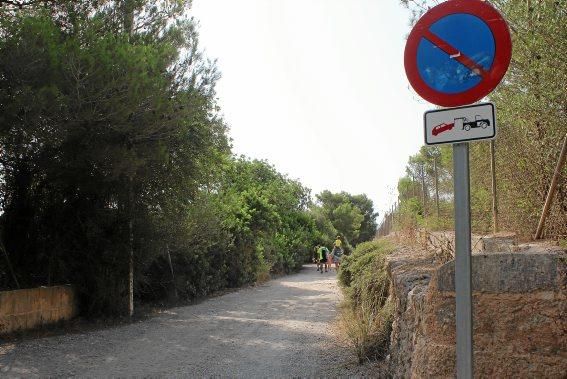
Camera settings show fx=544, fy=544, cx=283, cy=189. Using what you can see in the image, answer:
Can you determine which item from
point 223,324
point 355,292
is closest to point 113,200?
point 223,324

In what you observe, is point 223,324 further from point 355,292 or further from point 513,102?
point 513,102

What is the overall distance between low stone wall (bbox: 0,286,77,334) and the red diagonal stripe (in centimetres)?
962

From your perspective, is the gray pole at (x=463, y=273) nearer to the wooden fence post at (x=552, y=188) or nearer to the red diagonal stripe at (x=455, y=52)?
the red diagonal stripe at (x=455, y=52)

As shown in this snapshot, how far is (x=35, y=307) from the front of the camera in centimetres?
1084

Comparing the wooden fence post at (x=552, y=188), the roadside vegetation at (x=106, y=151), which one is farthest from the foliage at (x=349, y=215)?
the wooden fence post at (x=552, y=188)

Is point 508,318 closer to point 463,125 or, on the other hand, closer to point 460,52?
point 463,125

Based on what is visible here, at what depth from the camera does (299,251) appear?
3322cm

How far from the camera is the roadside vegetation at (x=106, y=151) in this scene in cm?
884

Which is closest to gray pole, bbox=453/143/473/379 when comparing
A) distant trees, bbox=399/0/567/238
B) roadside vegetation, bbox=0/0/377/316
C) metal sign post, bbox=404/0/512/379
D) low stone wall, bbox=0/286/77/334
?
metal sign post, bbox=404/0/512/379

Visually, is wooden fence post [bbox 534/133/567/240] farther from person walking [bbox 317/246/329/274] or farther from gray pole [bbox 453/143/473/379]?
person walking [bbox 317/246/329/274]

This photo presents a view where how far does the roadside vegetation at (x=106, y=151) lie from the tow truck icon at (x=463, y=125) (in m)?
7.03

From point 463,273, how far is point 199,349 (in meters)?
7.17

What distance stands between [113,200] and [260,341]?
17.1 feet

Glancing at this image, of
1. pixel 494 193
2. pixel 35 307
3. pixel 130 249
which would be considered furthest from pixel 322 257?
pixel 494 193
